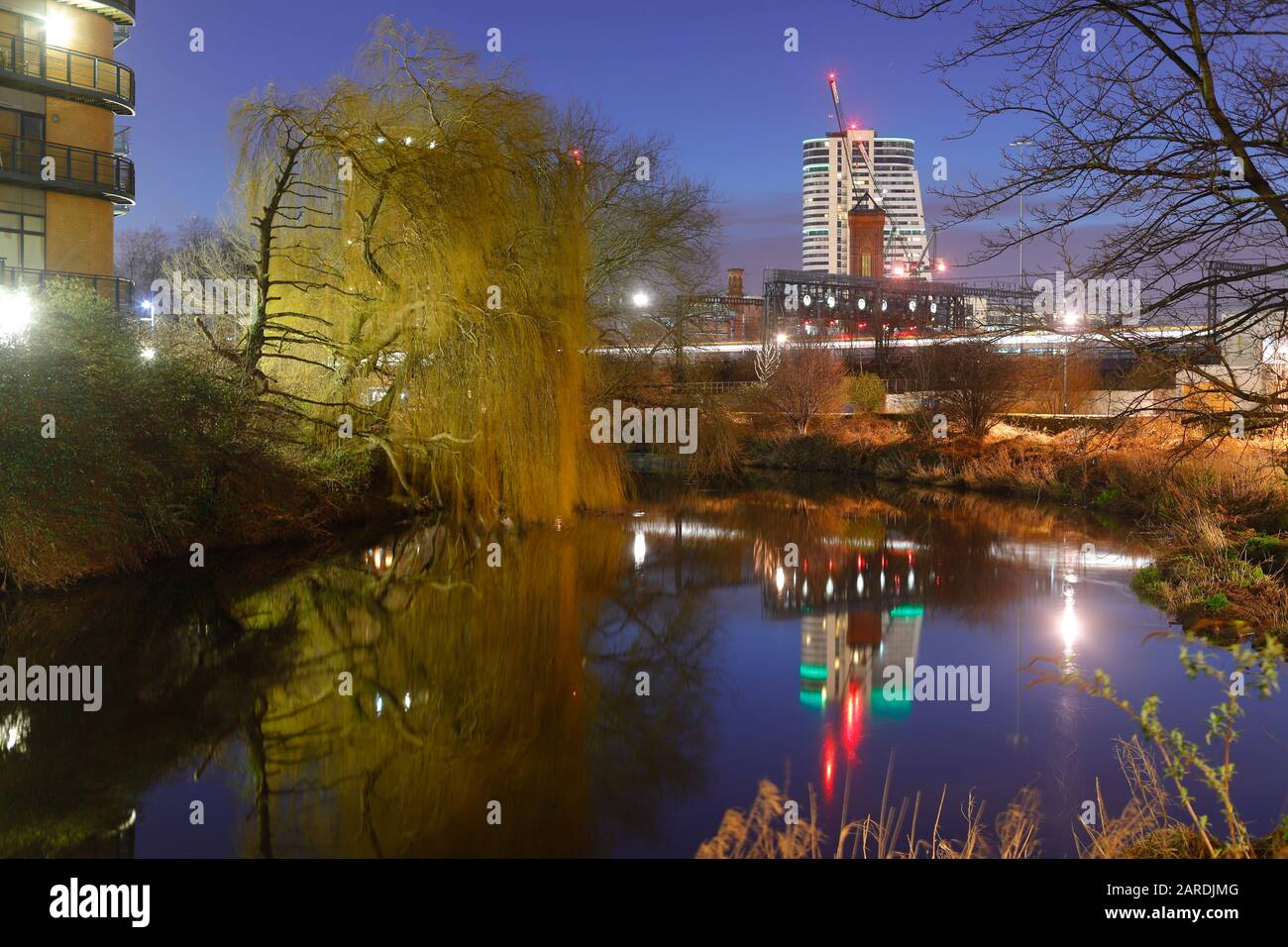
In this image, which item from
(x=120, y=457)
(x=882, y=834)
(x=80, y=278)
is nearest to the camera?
(x=882, y=834)

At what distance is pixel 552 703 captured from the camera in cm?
1138

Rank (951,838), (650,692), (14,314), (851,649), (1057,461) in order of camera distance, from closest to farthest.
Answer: (951,838) → (650,692) → (851,649) → (14,314) → (1057,461)

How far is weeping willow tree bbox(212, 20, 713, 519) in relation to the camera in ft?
68.3

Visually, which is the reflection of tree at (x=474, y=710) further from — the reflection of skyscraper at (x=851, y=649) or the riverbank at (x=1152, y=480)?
the riverbank at (x=1152, y=480)

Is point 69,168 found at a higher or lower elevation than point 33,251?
higher

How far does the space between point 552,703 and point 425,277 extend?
39.0ft

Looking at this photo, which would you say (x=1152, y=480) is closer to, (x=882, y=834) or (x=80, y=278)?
(x=882, y=834)

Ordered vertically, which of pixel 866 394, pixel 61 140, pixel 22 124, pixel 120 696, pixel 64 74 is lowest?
pixel 120 696

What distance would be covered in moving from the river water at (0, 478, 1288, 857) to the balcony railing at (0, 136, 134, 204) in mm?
17262

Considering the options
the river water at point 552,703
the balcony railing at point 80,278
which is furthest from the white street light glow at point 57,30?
the river water at point 552,703

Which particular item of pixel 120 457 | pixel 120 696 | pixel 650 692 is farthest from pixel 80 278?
pixel 650 692

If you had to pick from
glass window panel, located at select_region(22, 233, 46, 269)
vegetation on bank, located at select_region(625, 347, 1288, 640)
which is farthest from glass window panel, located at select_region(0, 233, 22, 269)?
vegetation on bank, located at select_region(625, 347, 1288, 640)
